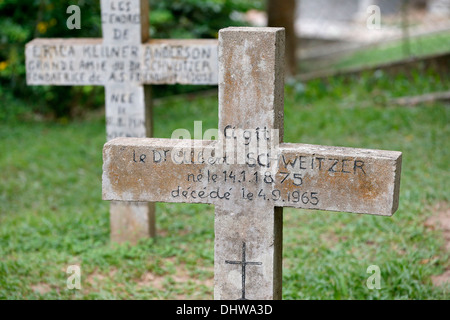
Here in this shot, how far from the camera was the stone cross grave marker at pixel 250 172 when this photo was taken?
2.82m

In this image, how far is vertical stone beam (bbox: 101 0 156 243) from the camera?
16.0ft

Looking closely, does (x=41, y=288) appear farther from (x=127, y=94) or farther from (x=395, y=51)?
(x=395, y=51)

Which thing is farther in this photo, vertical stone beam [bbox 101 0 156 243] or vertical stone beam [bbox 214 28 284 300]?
vertical stone beam [bbox 101 0 156 243]

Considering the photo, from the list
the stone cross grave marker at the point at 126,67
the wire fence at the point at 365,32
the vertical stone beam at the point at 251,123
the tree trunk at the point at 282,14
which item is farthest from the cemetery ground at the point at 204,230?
the wire fence at the point at 365,32

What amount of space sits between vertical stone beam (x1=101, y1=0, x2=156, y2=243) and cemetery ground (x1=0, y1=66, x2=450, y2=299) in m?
0.16

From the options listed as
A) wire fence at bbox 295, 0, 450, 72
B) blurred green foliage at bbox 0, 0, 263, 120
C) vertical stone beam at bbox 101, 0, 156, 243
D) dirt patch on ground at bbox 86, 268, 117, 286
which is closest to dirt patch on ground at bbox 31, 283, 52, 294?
dirt patch on ground at bbox 86, 268, 117, 286

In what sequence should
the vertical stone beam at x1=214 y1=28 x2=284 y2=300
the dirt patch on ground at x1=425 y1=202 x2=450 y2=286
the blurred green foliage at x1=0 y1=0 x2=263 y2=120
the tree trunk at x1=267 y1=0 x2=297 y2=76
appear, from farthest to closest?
the tree trunk at x1=267 y1=0 x2=297 y2=76 → the blurred green foliage at x1=0 y1=0 x2=263 y2=120 → the dirt patch on ground at x1=425 y1=202 x2=450 y2=286 → the vertical stone beam at x1=214 y1=28 x2=284 y2=300

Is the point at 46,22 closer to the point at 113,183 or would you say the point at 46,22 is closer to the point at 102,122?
the point at 102,122

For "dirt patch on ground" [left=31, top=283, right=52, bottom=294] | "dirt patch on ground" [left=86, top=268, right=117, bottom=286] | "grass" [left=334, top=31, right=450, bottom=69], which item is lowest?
"dirt patch on ground" [left=31, top=283, right=52, bottom=294]

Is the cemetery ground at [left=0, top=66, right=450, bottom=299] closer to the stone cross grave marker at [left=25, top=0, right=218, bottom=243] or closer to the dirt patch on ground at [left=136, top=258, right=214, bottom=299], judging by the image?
the dirt patch on ground at [left=136, top=258, right=214, bottom=299]

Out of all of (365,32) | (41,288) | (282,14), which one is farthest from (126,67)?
(365,32)

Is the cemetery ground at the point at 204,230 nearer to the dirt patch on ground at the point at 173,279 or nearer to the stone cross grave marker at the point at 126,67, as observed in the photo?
the dirt patch on ground at the point at 173,279

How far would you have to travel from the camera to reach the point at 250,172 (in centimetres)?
293
